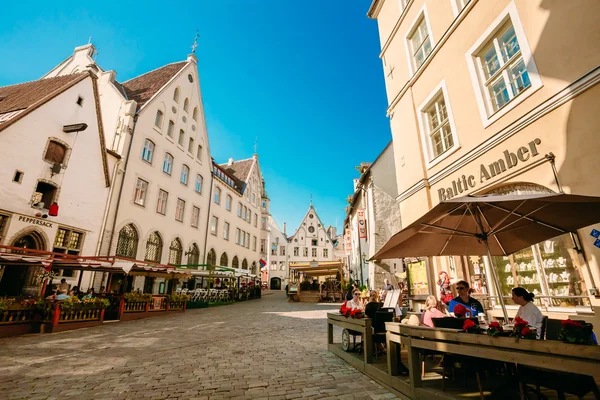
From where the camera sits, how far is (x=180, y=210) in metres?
25.2

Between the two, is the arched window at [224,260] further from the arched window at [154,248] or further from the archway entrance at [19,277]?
the archway entrance at [19,277]

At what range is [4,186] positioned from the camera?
1273cm

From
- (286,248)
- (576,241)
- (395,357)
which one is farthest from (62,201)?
(286,248)

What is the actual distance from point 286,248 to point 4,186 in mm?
44768

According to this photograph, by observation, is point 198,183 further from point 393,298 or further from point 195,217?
point 393,298

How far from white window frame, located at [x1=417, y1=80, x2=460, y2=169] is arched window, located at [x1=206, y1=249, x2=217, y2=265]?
2410cm

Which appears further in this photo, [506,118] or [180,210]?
[180,210]

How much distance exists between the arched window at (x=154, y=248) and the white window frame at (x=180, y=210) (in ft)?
9.31

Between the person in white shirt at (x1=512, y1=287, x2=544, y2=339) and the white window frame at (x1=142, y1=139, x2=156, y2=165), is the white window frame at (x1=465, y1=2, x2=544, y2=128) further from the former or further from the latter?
the white window frame at (x1=142, y1=139, x2=156, y2=165)

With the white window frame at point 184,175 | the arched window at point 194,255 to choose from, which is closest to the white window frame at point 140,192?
the white window frame at point 184,175

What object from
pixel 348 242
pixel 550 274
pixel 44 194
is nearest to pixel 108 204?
pixel 44 194

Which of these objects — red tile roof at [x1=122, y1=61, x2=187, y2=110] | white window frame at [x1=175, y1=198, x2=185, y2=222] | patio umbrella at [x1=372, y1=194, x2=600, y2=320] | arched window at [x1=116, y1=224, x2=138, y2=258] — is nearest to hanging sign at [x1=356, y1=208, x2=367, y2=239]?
white window frame at [x1=175, y1=198, x2=185, y2=222]

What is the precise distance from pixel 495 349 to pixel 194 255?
26438 millimetres

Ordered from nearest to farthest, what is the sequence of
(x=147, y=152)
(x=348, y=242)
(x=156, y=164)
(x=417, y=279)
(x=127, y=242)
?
(x=417, y=279)
(x=127, y=242)
(x=147, y=152)
(x=156, y=164)
(x=348, y=242)
